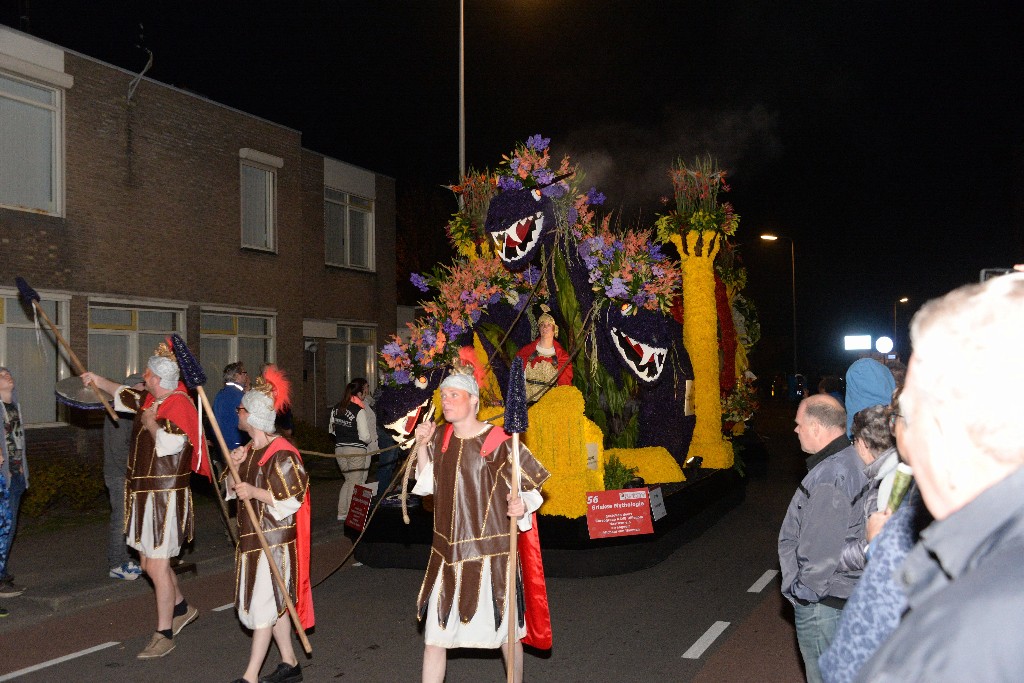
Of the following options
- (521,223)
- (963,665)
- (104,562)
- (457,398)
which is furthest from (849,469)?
(104,562)

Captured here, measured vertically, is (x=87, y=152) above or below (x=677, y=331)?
above

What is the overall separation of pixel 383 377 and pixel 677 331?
4289 mm

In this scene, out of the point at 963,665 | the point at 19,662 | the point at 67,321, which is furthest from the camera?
the point at 67,321

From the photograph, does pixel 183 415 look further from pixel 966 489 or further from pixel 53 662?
pixel 966 489

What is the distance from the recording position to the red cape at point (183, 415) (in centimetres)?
634

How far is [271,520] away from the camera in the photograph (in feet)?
17.8

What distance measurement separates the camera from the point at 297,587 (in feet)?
18.6

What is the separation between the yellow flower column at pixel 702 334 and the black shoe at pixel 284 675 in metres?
7.91

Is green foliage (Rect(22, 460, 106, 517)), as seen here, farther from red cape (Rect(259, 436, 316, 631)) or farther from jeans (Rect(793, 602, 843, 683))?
jeans (Rect(793, 602, 843, 683))

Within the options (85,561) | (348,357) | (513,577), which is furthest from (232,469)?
(348,357)

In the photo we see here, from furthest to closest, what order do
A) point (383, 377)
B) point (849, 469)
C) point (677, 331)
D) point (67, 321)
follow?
point (67, 321) < point (677, 331) < point (383, 377) < point (849, 469)

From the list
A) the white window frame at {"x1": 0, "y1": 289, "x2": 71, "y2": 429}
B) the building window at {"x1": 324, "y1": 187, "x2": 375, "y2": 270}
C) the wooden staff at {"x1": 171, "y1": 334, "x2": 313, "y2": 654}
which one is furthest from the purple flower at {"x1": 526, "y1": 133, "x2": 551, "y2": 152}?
the building window at {"x1": 324, "y1": 187, "x2": 375, "y2": 270}

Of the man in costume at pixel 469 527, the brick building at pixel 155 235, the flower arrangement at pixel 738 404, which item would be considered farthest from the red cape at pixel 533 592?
the brick building at pixel 155 235

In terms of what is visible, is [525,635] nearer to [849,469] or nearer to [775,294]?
[849,469]
